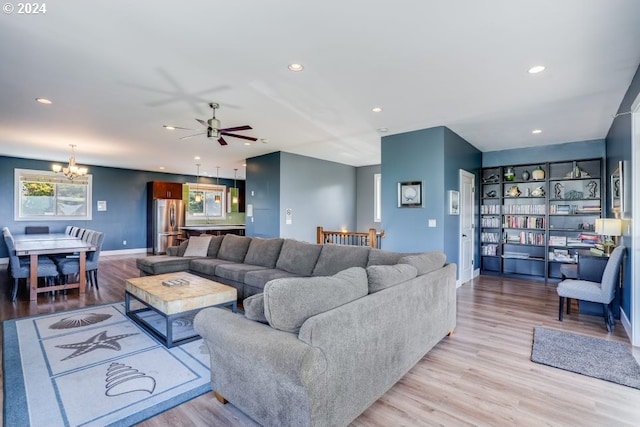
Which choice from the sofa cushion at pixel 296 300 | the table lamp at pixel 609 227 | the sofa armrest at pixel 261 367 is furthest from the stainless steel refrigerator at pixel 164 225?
the table lamp at pixel 609 227

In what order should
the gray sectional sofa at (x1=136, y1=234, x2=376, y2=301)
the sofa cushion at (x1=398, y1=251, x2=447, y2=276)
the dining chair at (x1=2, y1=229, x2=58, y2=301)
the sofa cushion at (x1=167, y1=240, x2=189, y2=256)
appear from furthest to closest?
the sofa cushion at (x1=167, y1=240, x2=189, y2=256) → the dining chair at (x1=2, y1=229, x2=58, y2=301) → the gray sectional sofa at (x1=136, y1=234, x2=376, y2=301) → the sofa cushion at (x1=398, y1=251, x2=447, y2=276)

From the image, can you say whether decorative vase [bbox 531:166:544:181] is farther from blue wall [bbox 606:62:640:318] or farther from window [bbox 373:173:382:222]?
window [bbox 373:173:382:222]

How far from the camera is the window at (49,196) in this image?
824 centimetres

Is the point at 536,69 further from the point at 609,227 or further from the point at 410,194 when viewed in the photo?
the point at 410,194

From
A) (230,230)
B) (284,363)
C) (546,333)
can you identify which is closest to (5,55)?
(284,363)

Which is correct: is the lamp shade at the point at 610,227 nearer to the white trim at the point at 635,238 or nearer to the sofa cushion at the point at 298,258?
the white trim at the point at 635,238

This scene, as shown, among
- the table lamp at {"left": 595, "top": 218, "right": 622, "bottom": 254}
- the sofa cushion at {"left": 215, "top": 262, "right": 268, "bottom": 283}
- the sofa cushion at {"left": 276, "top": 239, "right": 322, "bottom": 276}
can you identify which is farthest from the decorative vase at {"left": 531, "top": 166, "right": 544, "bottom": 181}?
the sofa cushion at {"left": 215, "top": 262, "right": 268, "bottom": 283}

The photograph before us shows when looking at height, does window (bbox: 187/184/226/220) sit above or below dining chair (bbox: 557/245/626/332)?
above

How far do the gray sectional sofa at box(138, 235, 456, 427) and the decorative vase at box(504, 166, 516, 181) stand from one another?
4.93 meters

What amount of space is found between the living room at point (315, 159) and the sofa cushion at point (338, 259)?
1.77 m

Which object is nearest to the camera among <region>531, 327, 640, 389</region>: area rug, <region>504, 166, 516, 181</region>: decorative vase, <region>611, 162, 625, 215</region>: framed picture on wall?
<region>531, 327, 640, 389</region>: area rug

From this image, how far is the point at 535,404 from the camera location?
7.13 feet

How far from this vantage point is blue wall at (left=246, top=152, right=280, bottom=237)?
7.22 metres

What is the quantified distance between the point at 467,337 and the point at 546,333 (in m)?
0.89
